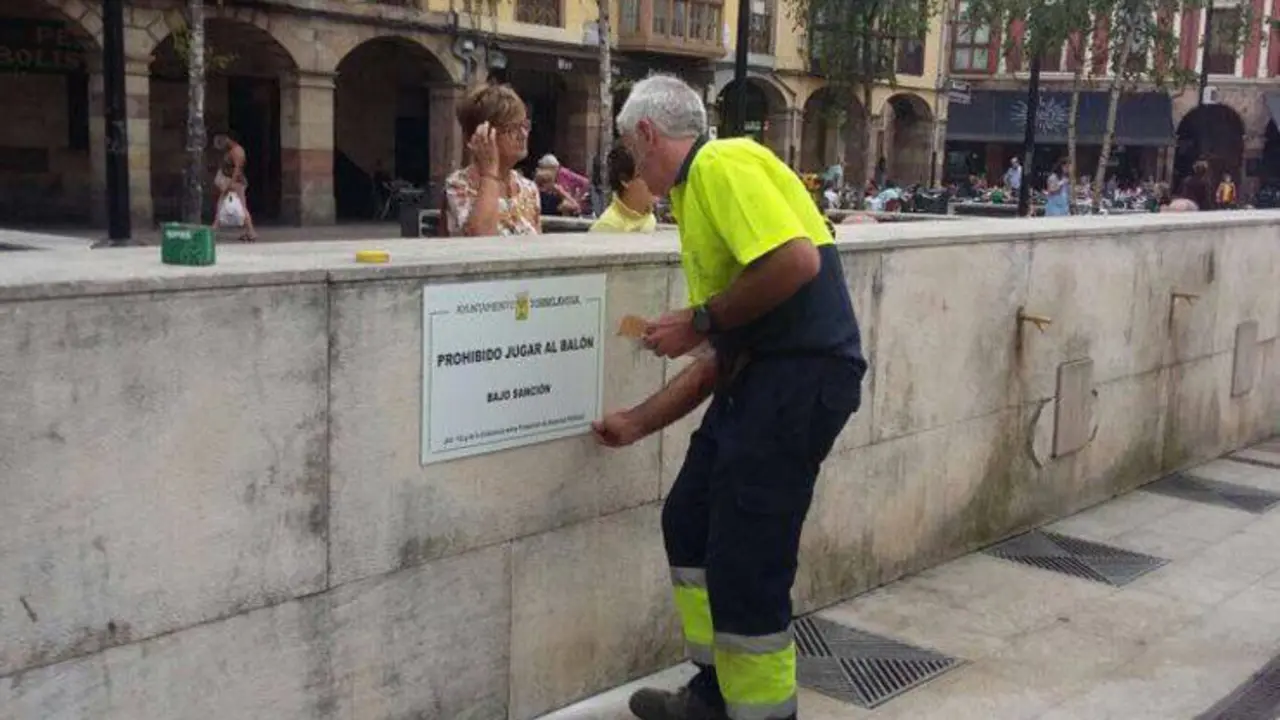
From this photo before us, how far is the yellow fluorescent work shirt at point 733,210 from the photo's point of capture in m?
3.40

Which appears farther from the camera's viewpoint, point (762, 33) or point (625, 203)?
point (762, 33)

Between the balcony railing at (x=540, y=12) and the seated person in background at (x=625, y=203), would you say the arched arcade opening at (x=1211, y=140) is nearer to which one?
the balcony railing at (x=540, y=12)

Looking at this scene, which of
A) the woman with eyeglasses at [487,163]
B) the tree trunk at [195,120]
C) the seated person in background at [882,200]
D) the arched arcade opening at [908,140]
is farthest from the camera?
Answer: the arched arcade opening at [908,140]

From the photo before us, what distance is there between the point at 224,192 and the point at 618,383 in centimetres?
1736

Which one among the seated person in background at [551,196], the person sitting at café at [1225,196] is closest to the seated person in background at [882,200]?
the person sitting at café at [1225,196]

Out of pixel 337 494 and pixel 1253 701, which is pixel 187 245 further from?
pixel 1253 701

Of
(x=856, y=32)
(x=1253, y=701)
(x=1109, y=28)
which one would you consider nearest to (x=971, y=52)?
(x=856, y=32)

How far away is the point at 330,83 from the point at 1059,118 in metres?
30.8

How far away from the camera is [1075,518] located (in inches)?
277

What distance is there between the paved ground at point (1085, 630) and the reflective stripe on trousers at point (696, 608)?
0.46 m

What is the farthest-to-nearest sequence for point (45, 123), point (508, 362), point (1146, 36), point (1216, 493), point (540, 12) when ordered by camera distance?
point (540, 12) → point (1146, 36) → point (45, 123) → point (1216, 493) → point (508, 362)

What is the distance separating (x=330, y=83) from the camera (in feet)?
84.5

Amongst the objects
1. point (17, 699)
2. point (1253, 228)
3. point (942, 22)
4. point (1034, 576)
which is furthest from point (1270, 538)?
point (942, 22)

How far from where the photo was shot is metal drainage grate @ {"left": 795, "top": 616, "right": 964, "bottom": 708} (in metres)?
4.61
